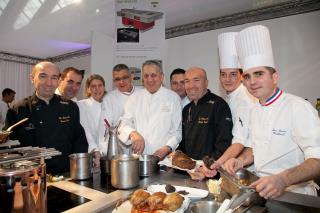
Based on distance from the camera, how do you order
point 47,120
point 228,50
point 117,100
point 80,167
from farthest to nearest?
point 117,100, point 228,50, point 47,120, point 80,167

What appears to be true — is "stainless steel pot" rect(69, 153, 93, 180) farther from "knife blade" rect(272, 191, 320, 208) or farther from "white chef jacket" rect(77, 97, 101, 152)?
"white chef jacket" rect(77, 97, 101, 152)

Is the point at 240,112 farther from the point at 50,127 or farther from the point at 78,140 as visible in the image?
the point at 50,127

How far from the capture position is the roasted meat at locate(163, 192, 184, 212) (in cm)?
91

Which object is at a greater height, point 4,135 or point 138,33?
point 138,33

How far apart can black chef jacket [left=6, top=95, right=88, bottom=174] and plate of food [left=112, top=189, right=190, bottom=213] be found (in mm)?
783

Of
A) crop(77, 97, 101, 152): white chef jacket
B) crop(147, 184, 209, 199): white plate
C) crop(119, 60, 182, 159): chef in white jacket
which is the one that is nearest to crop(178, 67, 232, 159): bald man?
crop(119, 60, 182, 159): chef in white jacket

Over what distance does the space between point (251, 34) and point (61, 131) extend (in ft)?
4.58

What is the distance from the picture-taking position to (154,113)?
2.13m

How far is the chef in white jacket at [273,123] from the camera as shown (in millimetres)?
1242

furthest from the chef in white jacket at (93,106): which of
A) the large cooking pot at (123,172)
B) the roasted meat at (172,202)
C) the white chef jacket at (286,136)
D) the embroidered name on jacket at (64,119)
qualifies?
the roasted meat at (172,202)

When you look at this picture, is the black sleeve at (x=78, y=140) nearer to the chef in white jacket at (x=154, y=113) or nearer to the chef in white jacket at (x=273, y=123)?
the chef in white jacket at (x=154, y=113)

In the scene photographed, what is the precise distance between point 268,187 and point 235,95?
127 cm

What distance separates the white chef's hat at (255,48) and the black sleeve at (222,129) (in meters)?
0.42

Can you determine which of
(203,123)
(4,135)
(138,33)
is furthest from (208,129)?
(138,33)
